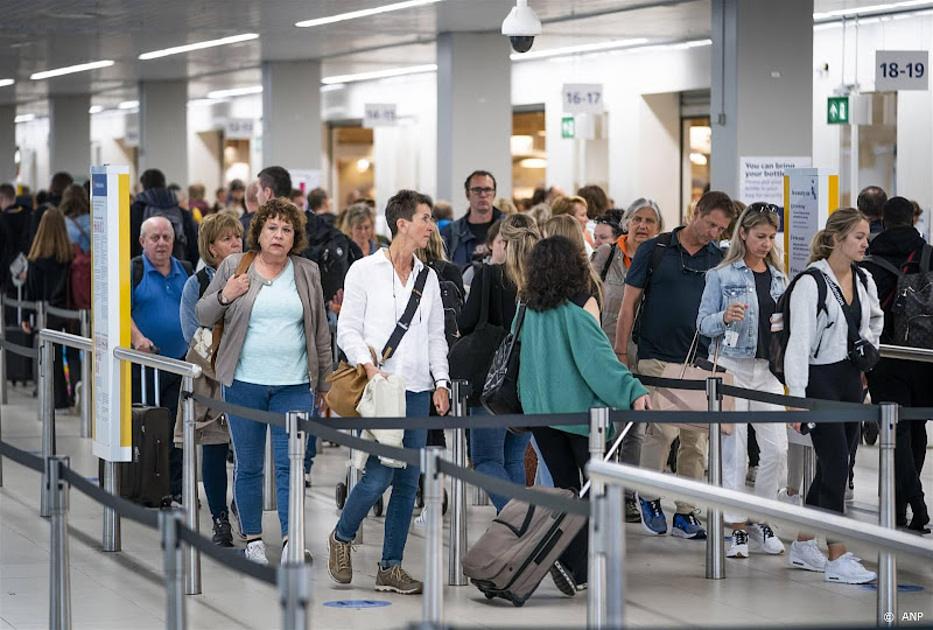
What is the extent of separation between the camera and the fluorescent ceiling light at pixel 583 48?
73.4 feet

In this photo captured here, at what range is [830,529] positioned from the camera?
13.7ft

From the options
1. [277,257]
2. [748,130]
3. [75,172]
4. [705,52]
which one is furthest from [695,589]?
[75,172]

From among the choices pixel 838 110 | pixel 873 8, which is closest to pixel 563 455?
pixel 873 8

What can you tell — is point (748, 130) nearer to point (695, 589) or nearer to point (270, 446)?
point (270, 446)

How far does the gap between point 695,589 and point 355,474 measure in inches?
76.5

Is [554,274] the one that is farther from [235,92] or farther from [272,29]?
[235,92]

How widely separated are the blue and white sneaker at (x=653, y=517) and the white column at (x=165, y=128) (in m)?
19.7

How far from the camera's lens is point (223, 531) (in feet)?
26.6

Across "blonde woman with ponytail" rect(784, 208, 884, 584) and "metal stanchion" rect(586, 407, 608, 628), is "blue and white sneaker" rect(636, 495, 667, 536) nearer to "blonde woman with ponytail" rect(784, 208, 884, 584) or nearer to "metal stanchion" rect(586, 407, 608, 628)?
"blonde woman with ponytail" rect(784, 208, 884, 584)

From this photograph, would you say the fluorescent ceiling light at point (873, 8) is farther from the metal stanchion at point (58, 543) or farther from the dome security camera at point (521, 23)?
the metal stanchion at point (58, 543)

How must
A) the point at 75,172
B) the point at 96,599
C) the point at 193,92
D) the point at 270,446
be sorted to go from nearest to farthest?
1. the point at 96,599
2. the point at 270,446
3. the point at 75,172
4. the point at 193,92

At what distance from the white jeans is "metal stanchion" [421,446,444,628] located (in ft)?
9.18

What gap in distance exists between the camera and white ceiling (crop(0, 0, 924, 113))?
54.3 feet

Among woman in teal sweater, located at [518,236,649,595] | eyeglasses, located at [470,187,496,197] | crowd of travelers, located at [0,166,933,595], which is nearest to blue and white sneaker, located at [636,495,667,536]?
crowd of travelers, located at [0,166,933,595]
